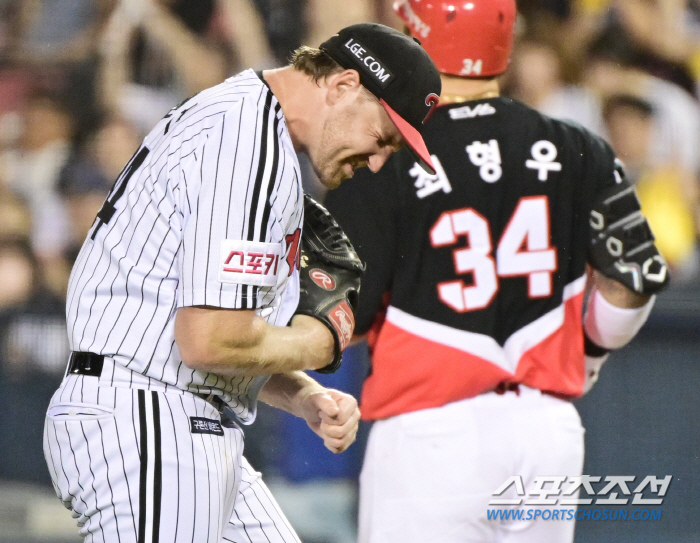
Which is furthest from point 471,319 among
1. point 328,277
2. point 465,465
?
point 328,277

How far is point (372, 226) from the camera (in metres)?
2.66

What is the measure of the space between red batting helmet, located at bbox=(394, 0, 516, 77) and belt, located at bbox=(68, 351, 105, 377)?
142 cm

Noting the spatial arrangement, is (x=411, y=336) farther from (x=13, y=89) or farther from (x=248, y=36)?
(x=13, y=89)

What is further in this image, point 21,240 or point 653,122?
point 653,122

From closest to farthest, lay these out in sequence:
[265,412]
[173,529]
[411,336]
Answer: [173,529] → [411,336] → [265,412]

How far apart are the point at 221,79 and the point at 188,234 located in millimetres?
2922

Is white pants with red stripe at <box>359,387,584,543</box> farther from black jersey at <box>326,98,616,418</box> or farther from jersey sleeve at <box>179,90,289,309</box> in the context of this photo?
jersey sleeve at <box>179,90,289,309</box>

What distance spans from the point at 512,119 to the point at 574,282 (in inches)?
20.2

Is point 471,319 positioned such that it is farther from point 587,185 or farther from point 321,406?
point 321,406

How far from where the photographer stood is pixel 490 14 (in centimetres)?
281

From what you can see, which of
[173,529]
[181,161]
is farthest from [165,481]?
[181,161]

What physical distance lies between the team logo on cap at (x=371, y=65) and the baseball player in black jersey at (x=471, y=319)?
0.79 meters

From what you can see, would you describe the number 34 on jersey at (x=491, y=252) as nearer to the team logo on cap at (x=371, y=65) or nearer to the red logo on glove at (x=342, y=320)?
the red logo on glove at (x=342, y=320)

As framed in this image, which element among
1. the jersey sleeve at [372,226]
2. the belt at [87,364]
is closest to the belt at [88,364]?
the belt at [87,364]
